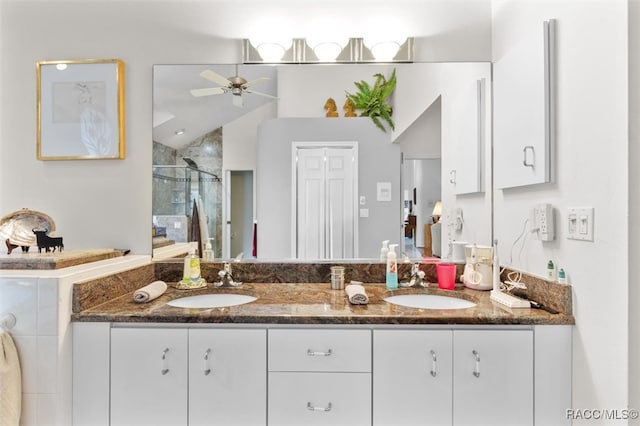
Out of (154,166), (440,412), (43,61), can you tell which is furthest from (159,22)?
(440,412)

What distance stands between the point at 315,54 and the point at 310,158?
0.53 meters

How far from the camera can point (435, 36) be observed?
181cm

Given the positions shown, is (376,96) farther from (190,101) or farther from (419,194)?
(190,101)

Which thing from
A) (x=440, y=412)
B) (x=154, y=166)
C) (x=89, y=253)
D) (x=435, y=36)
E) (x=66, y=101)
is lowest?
(x=440, y=412)

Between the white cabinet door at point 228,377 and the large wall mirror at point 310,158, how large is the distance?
621 millimetres

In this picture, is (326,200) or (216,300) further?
(326,200)

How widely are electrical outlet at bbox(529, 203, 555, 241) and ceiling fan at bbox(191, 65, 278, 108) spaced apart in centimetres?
132

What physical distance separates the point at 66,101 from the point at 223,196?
931 mm

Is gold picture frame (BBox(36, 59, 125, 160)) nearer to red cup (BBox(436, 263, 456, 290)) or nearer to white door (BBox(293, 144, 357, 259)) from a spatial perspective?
white door (BBox(293, 144, 357, 259))

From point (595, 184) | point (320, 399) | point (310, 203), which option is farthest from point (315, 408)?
point (595, 184)

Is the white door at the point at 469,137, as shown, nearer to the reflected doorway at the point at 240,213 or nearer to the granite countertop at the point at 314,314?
the granite countertop at the point at 314,314

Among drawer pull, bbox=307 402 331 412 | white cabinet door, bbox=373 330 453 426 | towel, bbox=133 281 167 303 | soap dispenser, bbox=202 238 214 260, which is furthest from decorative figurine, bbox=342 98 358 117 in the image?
drawer pull, bbox=307 402 331 412

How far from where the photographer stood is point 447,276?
171cm
